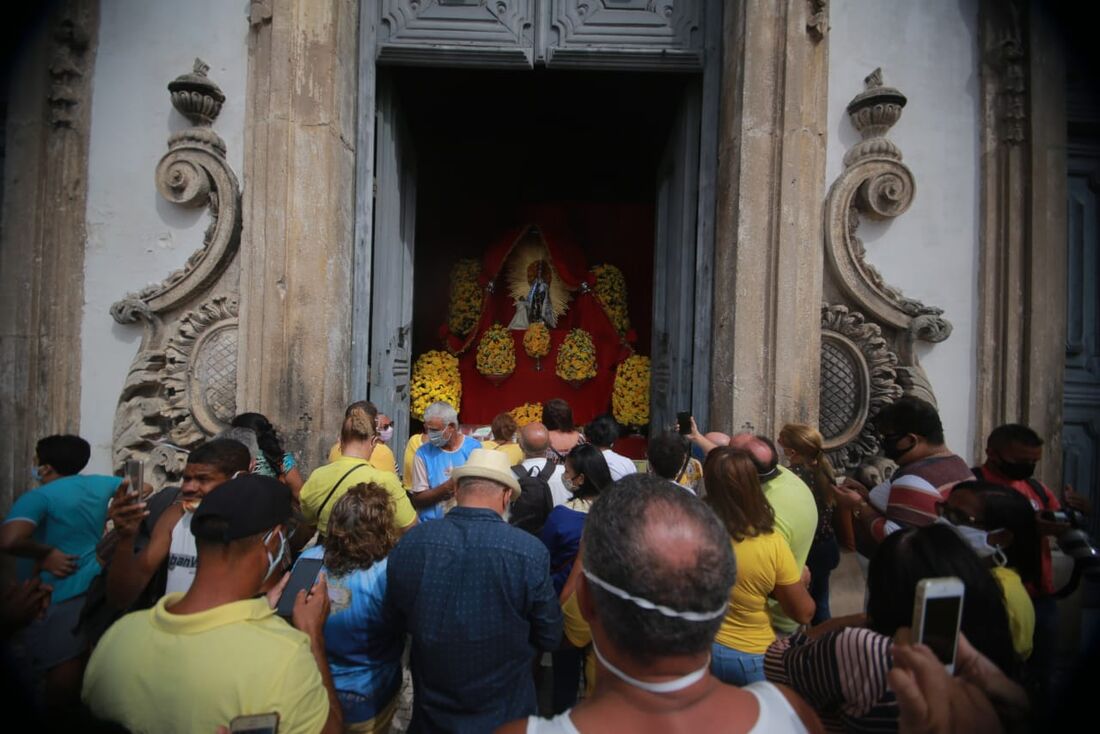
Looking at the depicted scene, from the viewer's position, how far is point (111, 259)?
4707 millimetres

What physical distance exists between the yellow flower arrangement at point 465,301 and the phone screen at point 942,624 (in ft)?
24.3

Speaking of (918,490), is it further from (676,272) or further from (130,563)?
(130,563)

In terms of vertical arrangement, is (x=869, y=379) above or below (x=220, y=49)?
below

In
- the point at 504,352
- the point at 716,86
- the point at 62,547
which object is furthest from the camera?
the point at 504,352

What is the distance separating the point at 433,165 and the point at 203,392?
5683 millimetres

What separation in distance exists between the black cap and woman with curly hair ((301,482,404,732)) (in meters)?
0.47

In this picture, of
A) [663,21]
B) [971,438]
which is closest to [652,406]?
[971,438]

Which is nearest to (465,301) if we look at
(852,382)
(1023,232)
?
(852,382)

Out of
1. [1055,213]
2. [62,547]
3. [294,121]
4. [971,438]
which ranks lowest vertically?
[62,547]

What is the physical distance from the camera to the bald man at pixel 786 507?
2.58 m

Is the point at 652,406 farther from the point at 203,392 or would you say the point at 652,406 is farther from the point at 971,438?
the point at 203,392

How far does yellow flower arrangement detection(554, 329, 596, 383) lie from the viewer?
26.0 ft

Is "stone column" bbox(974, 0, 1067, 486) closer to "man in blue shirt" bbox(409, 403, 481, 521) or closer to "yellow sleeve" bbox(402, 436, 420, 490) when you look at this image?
"man in blue shirt" bbox(409, 403, 481, 521)

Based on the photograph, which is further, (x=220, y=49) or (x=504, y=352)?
(x=504, y=352)
